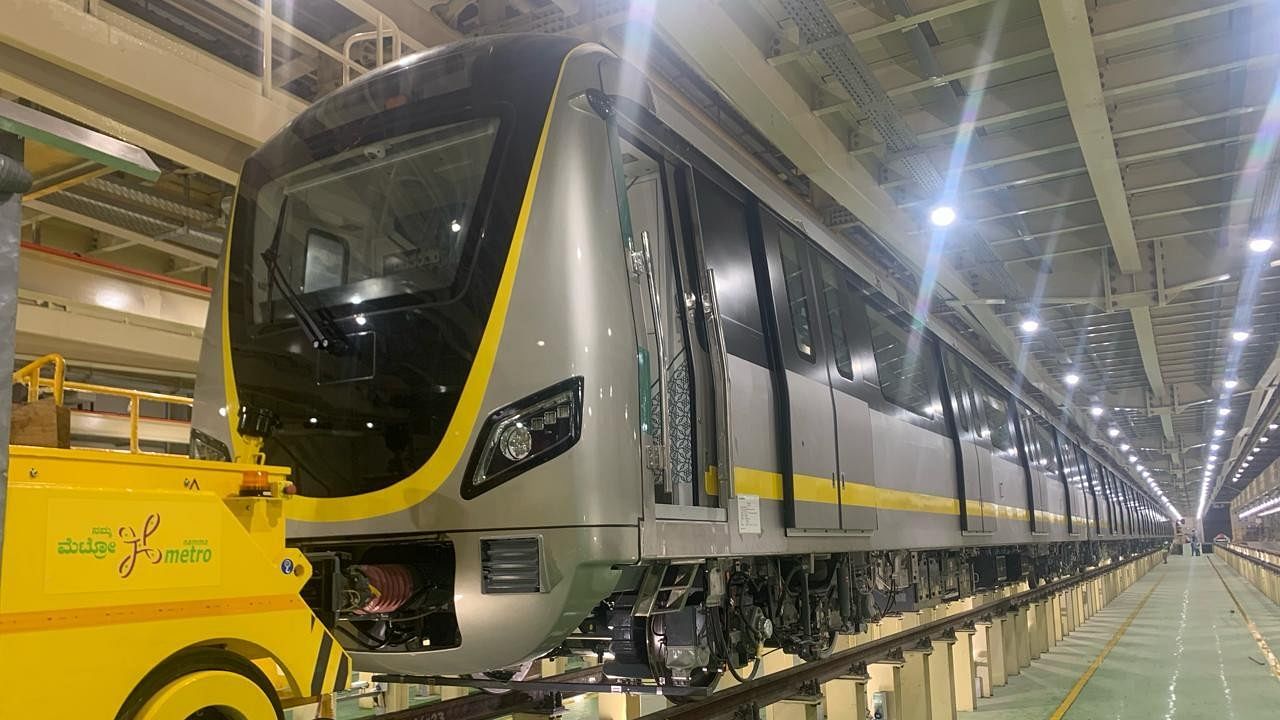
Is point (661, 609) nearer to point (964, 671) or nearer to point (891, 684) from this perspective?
point (891, 684)

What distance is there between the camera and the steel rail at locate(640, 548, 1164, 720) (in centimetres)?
476

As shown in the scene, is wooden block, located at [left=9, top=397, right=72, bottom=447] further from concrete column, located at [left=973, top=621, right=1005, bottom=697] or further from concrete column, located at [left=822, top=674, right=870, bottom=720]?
concrete column, located at [left=973, top=621, right=1005, bottom=697]

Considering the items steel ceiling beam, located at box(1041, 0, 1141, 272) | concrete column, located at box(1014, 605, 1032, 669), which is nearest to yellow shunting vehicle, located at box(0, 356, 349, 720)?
steel ceiling beam, located at box(1041, 0, 1141, 272)

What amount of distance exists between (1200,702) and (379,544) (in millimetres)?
9868

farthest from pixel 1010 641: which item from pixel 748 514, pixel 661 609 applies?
pixel 661 609

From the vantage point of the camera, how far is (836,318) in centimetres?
570

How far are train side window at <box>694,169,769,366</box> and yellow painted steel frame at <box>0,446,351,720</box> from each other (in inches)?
81.7

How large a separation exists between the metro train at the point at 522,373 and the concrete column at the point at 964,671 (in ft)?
20.1

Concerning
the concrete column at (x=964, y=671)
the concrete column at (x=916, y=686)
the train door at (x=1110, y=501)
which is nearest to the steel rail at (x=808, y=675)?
the concrete column at (x=916, y=686)

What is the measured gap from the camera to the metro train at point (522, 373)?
3113mm

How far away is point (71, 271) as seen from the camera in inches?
348

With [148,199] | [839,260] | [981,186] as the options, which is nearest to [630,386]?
[839,260]

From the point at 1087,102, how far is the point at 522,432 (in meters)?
6.01

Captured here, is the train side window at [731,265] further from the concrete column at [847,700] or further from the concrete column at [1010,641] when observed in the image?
the concrete column at [1010,641]
